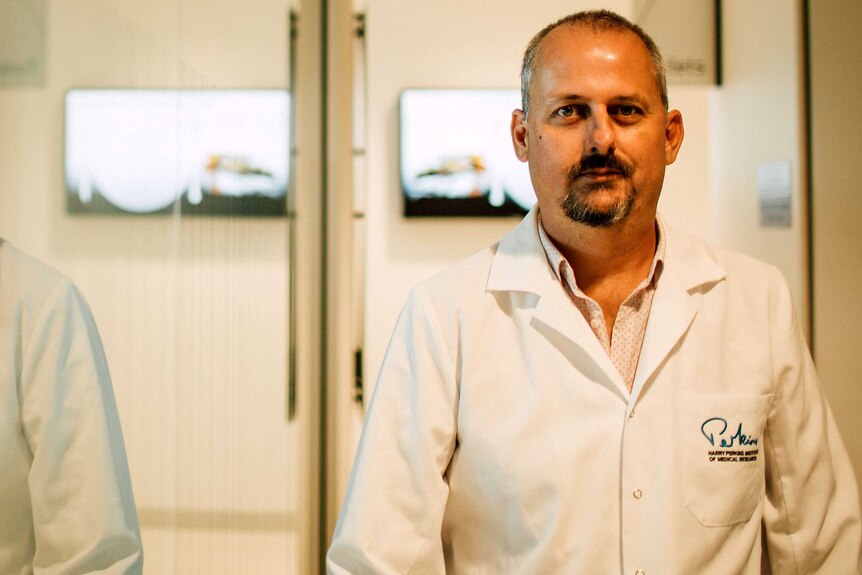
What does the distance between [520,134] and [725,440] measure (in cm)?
58

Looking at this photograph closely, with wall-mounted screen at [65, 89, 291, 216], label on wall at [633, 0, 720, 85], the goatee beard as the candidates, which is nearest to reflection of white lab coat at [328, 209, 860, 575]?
the goatee beard

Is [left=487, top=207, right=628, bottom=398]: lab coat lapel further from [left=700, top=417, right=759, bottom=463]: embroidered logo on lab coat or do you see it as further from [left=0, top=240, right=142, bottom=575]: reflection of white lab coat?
[left=0, top=240, right=142, bottom=575]: reflection of white lab coat

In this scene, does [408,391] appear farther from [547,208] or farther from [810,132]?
[810,132]

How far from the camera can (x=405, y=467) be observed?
106 cm

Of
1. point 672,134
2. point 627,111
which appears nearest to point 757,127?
point 672,134

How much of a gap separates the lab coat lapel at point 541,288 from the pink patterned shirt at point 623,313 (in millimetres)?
29

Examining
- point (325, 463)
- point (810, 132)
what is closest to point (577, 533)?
point (325, 463)

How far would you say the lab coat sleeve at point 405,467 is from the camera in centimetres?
103

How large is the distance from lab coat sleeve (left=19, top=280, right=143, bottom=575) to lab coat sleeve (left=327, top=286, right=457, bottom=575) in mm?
387

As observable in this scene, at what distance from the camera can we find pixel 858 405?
1786 millimetres

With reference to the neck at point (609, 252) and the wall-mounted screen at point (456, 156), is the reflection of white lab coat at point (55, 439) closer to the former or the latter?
the neck at point (609, 252)

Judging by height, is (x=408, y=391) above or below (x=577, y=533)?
above

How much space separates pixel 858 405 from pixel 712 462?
3.17 ft

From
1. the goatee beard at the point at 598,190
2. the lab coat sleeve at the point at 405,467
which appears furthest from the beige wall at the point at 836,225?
the lab coat sleeve at the point at 405,467
